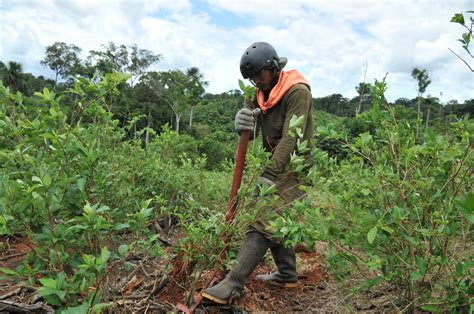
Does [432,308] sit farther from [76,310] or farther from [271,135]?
[271,135]

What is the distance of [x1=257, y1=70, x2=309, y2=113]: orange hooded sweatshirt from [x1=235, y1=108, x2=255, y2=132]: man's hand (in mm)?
308

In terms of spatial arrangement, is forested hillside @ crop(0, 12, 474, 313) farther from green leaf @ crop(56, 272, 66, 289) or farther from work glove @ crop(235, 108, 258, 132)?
work glove @ crop(235, 108, 258, 132)

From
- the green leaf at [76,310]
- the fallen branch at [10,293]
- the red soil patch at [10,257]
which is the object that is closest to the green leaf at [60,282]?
the green leaf at [76,310]

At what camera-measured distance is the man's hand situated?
3.25 metres

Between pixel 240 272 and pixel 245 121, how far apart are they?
114 centimetres

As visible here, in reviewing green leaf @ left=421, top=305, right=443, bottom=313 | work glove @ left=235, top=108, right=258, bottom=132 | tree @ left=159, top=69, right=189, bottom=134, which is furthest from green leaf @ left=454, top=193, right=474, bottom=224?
tree @ left=159, top=69, right=189, bottom=134

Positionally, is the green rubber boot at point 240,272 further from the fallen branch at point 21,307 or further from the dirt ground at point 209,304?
the fallen branch at point 21,307

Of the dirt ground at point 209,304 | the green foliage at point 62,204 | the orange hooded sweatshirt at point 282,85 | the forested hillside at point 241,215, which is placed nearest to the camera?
the green foliage at point 62,204

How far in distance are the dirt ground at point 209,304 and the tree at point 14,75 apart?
44.0 meters

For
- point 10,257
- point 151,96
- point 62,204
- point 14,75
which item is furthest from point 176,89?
point 62,204

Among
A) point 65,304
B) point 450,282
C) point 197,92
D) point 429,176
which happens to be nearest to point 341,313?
point 450,282

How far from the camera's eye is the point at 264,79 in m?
3.54

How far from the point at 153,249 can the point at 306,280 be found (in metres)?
2.12

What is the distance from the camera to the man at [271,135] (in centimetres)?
314
